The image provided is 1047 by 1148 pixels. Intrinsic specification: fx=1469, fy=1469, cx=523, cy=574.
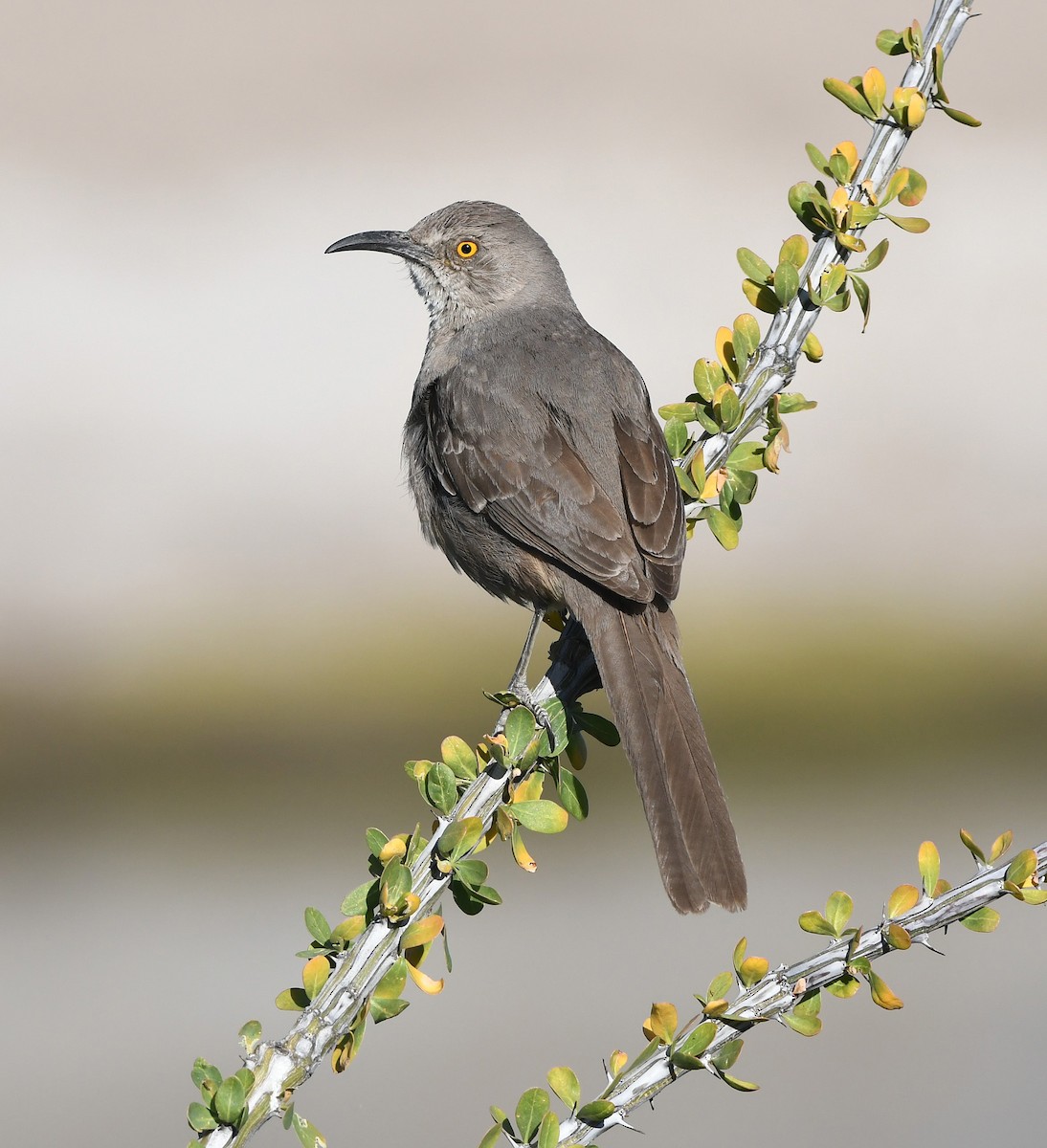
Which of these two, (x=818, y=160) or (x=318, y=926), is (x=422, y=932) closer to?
(x=318, y=926)

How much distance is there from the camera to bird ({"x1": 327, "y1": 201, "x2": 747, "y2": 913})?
329cm

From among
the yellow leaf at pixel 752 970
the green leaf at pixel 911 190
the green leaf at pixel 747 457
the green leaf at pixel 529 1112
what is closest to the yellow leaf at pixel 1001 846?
the yellow leaf at pixel 752 970

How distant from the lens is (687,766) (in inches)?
130

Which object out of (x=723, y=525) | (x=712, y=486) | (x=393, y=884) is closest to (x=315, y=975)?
(x=393, y=884)

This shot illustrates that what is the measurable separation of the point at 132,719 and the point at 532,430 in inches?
197

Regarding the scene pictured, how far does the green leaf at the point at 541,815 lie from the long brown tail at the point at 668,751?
0.63m

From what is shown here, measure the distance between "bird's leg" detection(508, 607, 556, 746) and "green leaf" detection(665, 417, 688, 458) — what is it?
68 centimetres

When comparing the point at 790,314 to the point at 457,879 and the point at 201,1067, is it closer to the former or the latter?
the point at 457,879

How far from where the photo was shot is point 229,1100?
2.12m

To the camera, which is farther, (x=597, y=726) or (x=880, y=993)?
(x=597, y=726)

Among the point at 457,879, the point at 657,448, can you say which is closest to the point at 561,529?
the point at 657,448

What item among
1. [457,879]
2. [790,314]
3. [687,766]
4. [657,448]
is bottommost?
[457,879]

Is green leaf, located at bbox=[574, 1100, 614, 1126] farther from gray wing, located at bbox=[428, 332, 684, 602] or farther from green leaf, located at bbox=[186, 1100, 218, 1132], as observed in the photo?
gray wing, located at bbox=[428, 332, 684, 602]

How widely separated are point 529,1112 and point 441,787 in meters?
0.57
